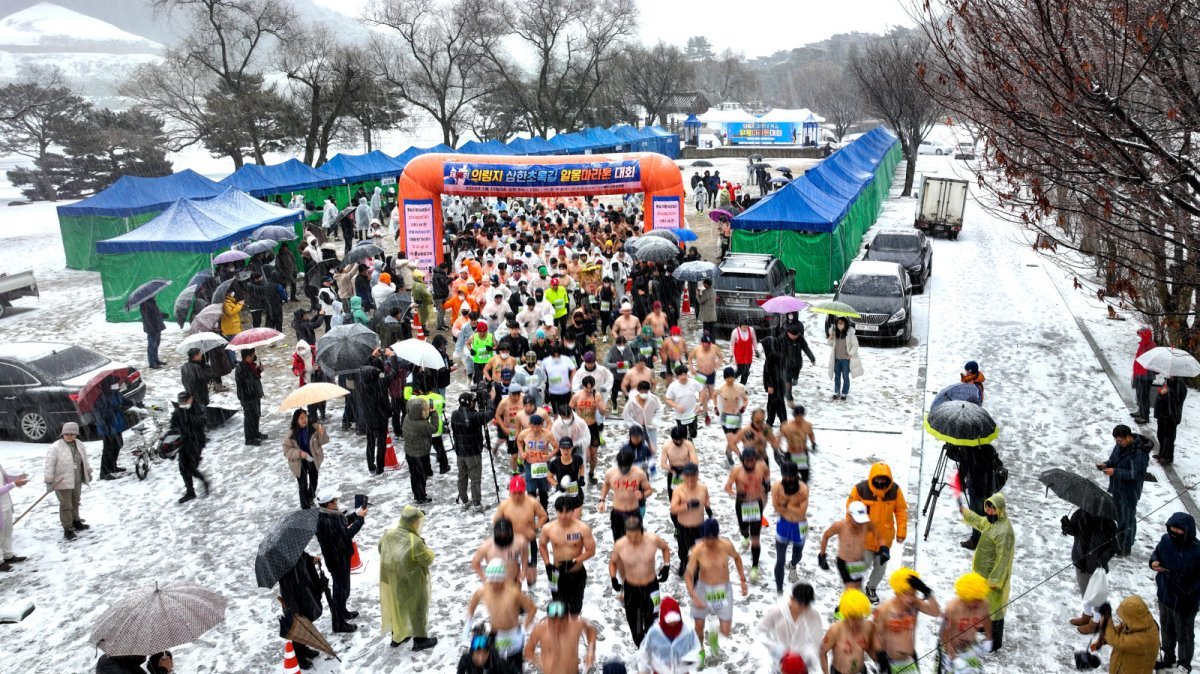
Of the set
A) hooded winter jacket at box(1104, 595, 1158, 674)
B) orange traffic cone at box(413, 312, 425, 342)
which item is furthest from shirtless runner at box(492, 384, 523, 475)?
hooded winter jacket at box(1104, 595, 1158, 674)

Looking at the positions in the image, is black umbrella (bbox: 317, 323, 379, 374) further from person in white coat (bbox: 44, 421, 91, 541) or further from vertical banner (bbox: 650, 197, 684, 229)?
vertical banner (bbox: 650, 197, 684, 229)

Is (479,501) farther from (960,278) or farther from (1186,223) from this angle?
(960,278)

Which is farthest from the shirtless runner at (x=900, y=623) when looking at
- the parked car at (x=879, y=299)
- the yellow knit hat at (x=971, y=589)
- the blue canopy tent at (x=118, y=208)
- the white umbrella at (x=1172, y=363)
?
the blue canopy tent at (x=118, y=208)

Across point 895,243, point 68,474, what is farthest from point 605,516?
point 895,243

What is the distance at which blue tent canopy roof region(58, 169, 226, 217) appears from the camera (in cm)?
2586

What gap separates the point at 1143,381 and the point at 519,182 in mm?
15139

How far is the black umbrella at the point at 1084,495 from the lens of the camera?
7344 millimetres

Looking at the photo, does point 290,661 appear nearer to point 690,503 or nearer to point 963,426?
point 690,503

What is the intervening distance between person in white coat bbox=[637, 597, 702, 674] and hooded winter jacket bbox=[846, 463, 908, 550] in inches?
94.6

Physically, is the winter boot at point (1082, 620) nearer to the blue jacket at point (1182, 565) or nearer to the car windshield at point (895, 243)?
the blue jacket at point (1182, 565)

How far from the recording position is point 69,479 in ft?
31.3

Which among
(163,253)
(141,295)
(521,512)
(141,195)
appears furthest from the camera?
(141,195)

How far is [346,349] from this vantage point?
1123 cm

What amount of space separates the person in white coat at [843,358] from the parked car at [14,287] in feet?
66.6
